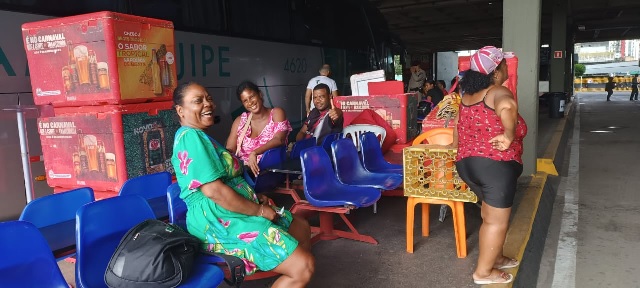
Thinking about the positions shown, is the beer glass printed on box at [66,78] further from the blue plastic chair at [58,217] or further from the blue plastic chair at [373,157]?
the blue plastic chair at [373,157]

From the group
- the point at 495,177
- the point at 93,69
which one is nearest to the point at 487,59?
the point at 495,177

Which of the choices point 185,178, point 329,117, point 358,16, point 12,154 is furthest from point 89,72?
point 358,16

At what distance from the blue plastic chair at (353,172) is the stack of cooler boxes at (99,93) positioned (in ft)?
5.56

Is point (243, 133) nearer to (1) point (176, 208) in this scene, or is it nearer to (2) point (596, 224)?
(1) point (176, 208)

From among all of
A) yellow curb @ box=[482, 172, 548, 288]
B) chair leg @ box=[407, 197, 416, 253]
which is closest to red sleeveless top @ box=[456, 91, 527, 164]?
chair leg @ box=[407, 197, 416, 253]

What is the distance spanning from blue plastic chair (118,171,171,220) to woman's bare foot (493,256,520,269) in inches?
93.6

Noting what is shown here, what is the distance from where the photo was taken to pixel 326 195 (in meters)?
4.06

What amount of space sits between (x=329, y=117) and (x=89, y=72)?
2753mm

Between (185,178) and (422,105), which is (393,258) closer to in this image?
(185,178)

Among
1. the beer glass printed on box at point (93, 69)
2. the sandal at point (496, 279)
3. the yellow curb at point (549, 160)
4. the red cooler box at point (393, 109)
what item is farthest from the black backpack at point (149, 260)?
the yellow curb at point (549, 160)

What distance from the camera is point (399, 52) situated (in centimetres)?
1541

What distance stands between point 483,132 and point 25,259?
266 cm

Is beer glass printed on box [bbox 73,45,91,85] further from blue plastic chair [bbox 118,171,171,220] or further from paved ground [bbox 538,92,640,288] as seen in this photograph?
paved ground [bbox 538,92,640,288]

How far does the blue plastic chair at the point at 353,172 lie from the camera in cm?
448
